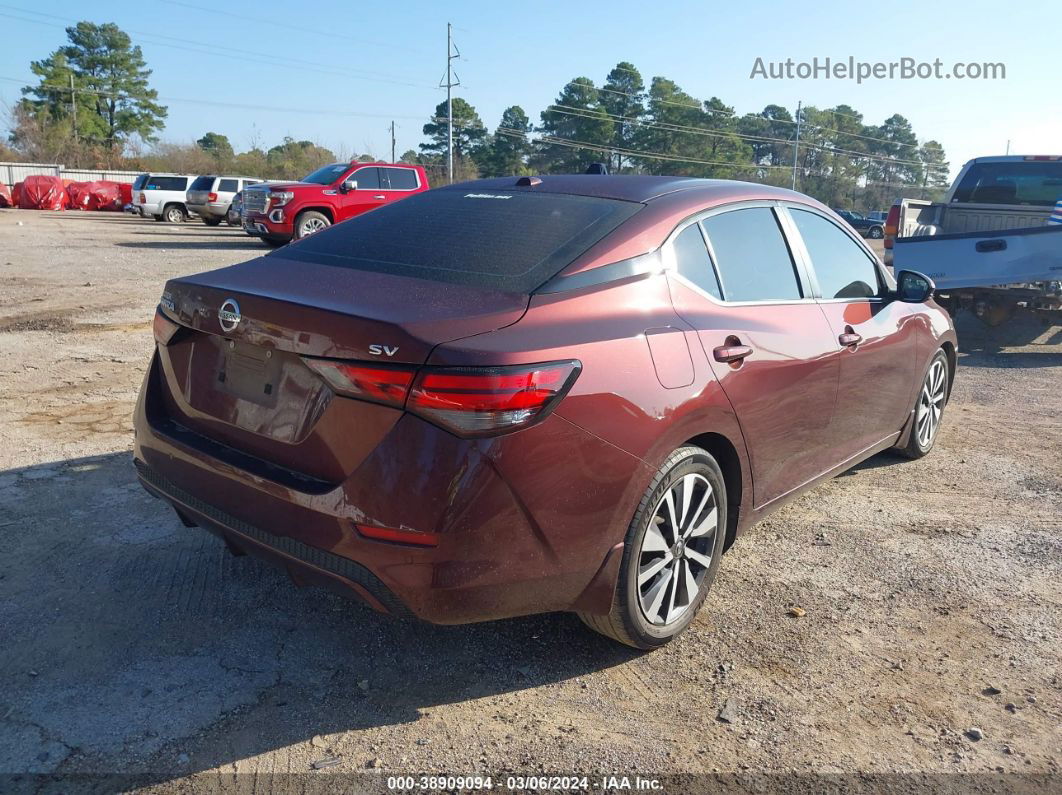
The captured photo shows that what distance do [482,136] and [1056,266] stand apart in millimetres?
68886

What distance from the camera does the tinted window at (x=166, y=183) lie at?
3278 centimetres

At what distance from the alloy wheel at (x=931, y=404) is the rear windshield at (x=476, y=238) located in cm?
301

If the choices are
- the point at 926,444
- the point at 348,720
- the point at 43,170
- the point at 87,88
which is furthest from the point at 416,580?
the point at 87,88

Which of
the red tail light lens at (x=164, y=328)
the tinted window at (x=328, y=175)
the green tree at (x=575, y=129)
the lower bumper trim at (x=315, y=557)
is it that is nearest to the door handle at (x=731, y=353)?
the lower bumper trim at (x=315, y=557)

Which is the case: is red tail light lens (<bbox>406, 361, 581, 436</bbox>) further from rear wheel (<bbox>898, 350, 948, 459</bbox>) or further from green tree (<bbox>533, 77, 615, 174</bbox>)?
green tree (<bbox>533, 77, 615, 174</bbox>)

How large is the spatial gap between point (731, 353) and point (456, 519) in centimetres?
134

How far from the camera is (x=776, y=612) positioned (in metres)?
3.51

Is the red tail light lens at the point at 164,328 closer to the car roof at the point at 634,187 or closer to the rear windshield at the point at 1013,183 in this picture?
the car roof at the point at 634,187

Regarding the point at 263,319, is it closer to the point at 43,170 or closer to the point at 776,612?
the point at 776,612

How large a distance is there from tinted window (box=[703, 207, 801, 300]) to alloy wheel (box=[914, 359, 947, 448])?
6.38 feet

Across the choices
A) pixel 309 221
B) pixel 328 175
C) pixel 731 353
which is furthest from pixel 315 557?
pixel 328 175

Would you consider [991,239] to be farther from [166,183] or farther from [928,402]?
[166,183]

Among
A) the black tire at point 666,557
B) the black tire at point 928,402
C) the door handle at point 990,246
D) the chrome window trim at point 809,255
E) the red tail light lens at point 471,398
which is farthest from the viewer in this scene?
the door handle at point 990,246

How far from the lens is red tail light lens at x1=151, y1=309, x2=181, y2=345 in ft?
10.2
